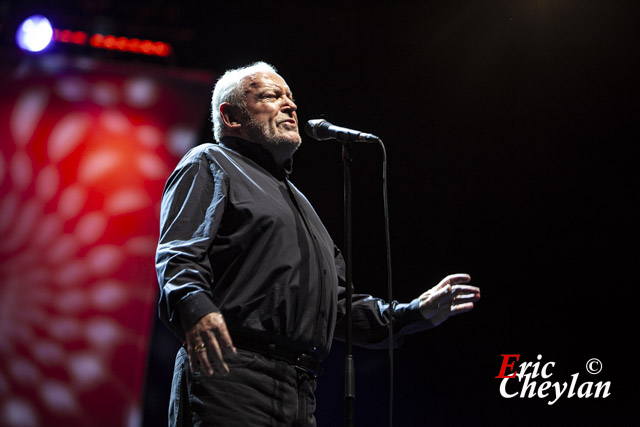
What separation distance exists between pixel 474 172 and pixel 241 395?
231 centimetres

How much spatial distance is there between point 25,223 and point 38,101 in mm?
825

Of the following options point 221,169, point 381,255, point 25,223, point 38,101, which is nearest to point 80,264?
point 25,223

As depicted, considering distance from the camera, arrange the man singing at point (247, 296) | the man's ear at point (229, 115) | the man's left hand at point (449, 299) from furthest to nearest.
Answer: the man's ear at point (229, 115), the man's left hand at point (449, 299), the man singing at point (247, 296)

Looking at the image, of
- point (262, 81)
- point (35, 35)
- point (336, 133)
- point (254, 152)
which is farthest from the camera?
point (35, 35)

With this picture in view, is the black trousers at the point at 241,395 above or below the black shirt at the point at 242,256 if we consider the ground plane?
below

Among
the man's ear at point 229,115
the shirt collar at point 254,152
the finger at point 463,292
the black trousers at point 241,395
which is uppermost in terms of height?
the man's ear at point 229,115

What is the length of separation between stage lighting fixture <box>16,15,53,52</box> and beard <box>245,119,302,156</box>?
2437 mm

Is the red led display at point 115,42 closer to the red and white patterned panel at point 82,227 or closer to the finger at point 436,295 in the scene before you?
the red and white patterned panel at point 82,227

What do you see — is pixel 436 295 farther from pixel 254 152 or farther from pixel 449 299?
pixel 254 152

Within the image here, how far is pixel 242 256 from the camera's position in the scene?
177 cm

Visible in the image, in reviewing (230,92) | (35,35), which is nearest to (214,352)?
(230,92)

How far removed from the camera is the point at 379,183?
11.8 ft

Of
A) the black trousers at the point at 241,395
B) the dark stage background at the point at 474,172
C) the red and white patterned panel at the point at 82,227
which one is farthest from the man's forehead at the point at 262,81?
the red and white patterned panel at the point at 82,227

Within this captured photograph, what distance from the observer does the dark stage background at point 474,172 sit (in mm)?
3227
